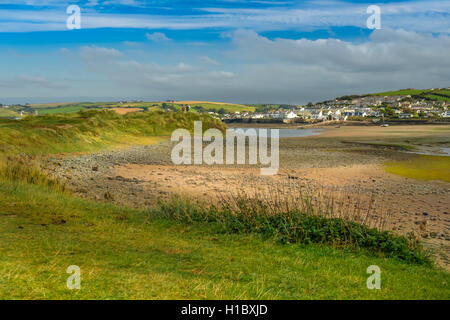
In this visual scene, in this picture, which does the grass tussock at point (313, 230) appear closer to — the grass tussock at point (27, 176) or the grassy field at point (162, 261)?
the grassy field at point (162, 261)

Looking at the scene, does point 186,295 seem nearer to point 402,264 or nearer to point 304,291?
point 304,291

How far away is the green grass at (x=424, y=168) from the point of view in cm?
2591

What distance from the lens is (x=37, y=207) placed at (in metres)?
11.2

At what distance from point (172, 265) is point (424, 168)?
2770 cm

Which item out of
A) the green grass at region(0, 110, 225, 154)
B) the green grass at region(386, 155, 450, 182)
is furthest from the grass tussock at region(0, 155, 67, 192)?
the green grass at region(386, 155, 450, 182)

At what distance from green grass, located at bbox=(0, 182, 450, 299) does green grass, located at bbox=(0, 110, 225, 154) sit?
1951 centimetres

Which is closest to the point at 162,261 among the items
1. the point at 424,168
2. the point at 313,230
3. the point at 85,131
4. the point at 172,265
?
the point at 172,265

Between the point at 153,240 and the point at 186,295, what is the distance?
151 inches

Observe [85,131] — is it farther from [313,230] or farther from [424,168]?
[313,230]

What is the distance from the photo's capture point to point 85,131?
43.6 metres

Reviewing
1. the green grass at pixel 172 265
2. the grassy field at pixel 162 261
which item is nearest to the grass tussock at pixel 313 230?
the grassy field at pixel 162 261

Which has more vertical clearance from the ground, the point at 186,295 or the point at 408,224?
the point at 186,295

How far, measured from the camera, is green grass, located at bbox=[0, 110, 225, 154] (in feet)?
106
